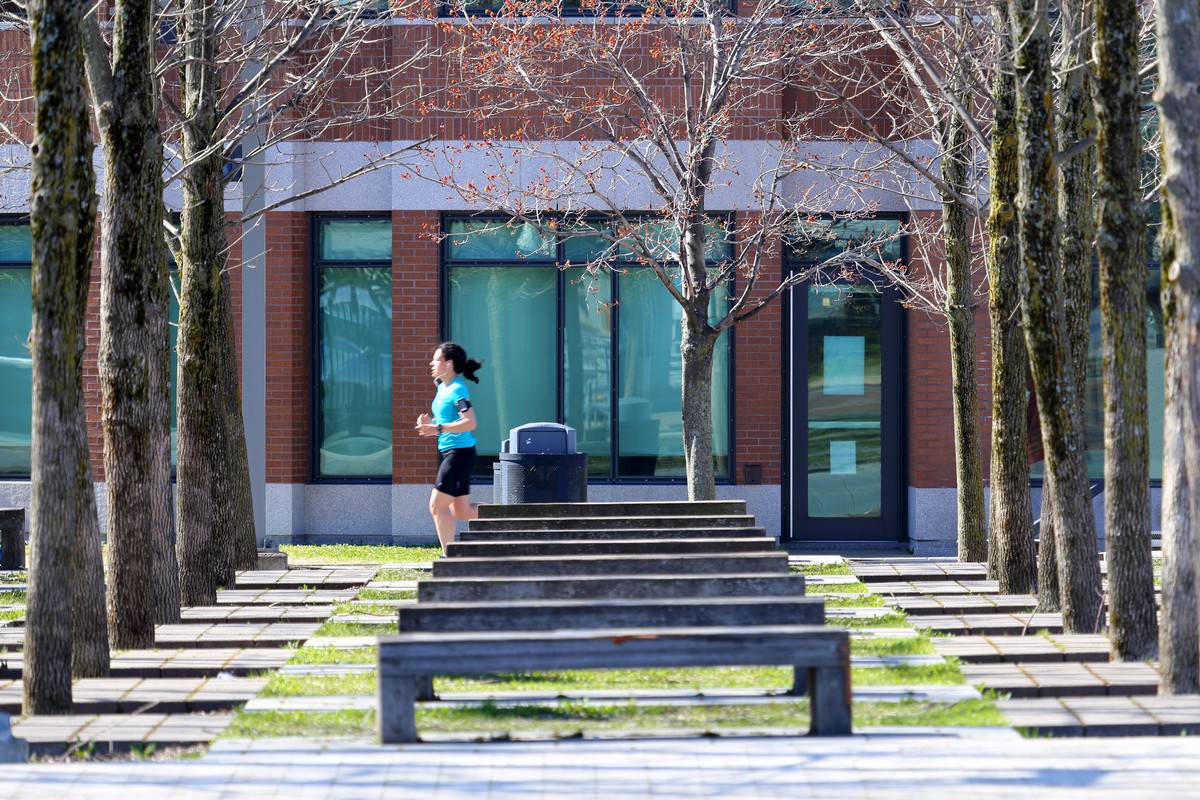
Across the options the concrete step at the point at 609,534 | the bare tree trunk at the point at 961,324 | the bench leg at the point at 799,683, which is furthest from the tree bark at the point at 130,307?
the bare tree trunk at the point at 961,324

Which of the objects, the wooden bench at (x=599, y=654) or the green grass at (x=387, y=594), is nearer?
the wooden bench at (x=599, y=654)

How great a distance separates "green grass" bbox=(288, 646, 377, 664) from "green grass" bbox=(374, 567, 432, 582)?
3.88m

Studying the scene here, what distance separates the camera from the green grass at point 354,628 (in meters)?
10.4

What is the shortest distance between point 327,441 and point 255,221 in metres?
2.59

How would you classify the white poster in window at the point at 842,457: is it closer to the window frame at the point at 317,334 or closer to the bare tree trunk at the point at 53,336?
the window frame at the point at 317,334

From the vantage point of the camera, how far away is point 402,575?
13.9m

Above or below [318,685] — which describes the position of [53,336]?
above

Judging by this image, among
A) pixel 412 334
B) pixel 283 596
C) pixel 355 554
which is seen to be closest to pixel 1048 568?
pixel 283 596

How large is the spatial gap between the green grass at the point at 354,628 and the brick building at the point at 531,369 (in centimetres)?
671

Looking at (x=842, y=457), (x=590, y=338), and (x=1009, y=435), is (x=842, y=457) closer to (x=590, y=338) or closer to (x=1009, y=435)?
(x=590, y=338)

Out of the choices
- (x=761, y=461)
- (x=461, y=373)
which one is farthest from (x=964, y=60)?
(x=761, y=461)

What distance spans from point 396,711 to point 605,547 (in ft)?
8.07

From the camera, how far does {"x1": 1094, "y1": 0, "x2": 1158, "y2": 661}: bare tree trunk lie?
8422 mm

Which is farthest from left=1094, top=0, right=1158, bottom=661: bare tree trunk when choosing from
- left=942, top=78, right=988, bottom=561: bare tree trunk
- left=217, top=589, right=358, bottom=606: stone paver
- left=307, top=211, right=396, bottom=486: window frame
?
left=307, top=211, right=396, bottom=486: window frame
